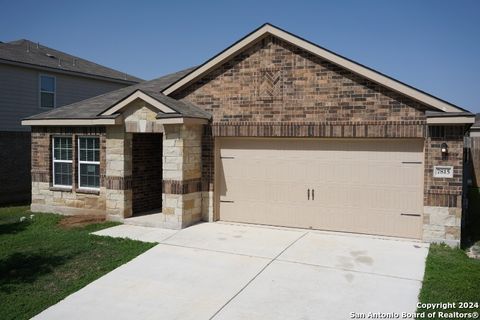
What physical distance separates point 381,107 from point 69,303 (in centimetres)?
745

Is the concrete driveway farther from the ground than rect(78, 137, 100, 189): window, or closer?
closer

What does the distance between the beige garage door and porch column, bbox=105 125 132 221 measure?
2.59 meters

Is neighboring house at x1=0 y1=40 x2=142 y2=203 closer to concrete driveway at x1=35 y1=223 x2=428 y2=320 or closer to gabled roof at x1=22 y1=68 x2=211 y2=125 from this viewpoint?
gabled roof at x1=22 y1=68 x2=211 y2=125

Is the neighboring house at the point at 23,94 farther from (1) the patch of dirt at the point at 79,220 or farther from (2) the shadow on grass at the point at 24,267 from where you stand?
(2) the shadow on grass at the point at 24,267

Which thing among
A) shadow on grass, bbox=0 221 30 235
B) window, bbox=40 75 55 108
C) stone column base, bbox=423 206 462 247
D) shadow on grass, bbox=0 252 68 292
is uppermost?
window, bbox=40 75 55 108

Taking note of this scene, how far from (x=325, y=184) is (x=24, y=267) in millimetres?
6793

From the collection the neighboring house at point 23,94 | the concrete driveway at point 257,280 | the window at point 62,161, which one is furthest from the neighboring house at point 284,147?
the neighboring house at point 23,94

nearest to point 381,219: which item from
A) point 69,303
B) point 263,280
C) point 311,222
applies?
point 311,222

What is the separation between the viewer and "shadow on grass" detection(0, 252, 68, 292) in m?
7.77

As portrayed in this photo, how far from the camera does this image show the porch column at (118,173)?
11.8 metres

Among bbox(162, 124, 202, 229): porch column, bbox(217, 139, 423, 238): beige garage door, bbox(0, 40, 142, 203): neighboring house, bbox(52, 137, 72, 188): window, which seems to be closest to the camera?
bbox(217, 139, 423, 238): beige garage door

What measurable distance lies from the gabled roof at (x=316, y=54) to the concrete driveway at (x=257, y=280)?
3.13 metres

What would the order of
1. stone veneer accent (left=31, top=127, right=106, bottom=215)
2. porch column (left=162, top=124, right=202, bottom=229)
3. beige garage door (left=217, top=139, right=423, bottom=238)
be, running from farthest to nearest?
stone veneer accent (left=31, top=127, right=106, bottom=215) → porch column (left=162, top=124, right=202, bottom=229) → beige garage door (left=217, top=139, right=423, bottom=238)

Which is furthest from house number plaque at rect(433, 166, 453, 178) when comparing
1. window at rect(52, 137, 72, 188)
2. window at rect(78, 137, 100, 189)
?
window at rect(52, 137, 72, 188)
